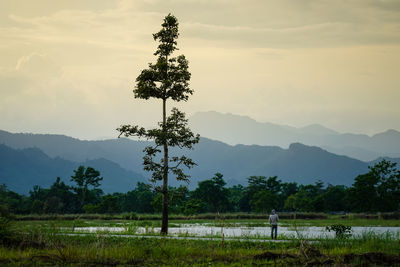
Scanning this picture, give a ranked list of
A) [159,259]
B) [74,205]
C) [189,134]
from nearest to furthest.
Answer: [159,259] → [189,134] → [74,205]

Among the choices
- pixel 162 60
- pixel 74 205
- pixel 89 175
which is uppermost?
pixel 162 60

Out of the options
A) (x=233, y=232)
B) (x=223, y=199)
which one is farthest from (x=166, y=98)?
(x=223, y=199)

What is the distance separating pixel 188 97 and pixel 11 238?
63.8ft

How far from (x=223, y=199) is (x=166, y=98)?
8221 cm

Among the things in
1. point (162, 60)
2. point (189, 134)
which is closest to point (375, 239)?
point (189, 134)

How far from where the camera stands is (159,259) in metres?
21.0

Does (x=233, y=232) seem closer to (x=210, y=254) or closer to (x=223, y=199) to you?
(x=210, y=254)

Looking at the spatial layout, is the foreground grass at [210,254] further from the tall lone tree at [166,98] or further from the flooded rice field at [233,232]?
the tall lone tree at [166,98]

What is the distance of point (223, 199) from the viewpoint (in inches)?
4631

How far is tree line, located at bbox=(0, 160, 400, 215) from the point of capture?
8925cm

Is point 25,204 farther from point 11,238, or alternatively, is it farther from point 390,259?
point 390,259

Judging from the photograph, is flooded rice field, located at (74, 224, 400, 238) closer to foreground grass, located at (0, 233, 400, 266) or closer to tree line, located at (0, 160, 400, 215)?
foreground grass, located at (0, 233, 400, 266)

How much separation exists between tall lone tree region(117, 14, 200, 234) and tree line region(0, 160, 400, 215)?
49.7m

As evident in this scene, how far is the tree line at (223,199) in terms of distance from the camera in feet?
293
